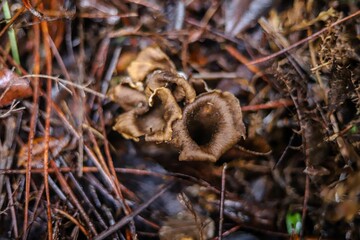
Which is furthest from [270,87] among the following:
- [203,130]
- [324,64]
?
[203,130]

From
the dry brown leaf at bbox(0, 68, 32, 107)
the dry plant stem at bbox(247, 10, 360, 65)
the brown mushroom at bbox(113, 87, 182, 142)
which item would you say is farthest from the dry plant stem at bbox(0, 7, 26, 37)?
the dry plant stem at bbox(247, 10, 360, 65)

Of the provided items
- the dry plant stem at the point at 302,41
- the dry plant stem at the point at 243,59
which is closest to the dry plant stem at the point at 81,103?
the dry plant stem at the point at 243,59

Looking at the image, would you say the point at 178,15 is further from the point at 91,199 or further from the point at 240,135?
the point at 91,199

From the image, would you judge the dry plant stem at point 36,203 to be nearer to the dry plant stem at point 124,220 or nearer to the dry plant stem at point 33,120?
the dry plant stem at point 33,120

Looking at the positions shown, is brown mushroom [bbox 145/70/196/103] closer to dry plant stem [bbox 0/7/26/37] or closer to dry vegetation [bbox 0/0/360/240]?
dry vegetation [bbox 0/0/360/240]

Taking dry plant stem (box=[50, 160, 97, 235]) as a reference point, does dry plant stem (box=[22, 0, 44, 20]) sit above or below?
above

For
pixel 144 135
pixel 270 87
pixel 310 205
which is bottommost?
pixel 310 205

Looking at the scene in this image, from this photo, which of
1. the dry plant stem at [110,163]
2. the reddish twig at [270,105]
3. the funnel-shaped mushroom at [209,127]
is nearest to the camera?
the funnel-shaped mushroom at [209,127]

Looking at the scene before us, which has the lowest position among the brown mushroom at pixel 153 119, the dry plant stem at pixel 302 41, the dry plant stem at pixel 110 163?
the dry plant stem at pixel 110 163
